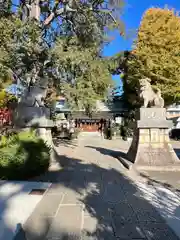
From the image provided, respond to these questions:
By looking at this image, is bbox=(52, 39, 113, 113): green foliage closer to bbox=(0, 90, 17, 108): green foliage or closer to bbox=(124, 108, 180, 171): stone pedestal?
bbox=(0, 90, 17, 108): green foliage

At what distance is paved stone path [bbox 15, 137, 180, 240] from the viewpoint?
12.9ft

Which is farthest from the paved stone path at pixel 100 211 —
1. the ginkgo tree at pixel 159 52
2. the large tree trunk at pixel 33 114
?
the ginkgo tree at pixel 159 52

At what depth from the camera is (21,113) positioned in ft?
33.2

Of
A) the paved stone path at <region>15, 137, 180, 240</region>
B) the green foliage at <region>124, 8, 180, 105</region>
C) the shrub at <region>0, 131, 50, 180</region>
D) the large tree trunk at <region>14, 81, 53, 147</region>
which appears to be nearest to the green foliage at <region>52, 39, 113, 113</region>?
the large tree trunk at <region>14, 81, 53, 147</region>

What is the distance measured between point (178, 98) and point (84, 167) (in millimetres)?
20727

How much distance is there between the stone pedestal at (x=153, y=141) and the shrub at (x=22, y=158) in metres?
3.59

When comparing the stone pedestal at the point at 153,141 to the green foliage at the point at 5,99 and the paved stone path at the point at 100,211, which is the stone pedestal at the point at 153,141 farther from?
the green foliage at the point at 5,99

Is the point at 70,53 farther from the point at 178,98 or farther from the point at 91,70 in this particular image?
the point at 178,98

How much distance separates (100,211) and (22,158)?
290cm

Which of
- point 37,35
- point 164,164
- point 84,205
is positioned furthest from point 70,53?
point 84,205

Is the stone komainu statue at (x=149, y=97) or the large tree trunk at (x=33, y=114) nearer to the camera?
the large tree trunk at (x=33, y=114)

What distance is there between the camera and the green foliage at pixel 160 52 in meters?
26.0

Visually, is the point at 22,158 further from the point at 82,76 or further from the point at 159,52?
the point at 159,52

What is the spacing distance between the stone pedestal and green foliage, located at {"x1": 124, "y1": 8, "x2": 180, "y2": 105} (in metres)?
16.1
